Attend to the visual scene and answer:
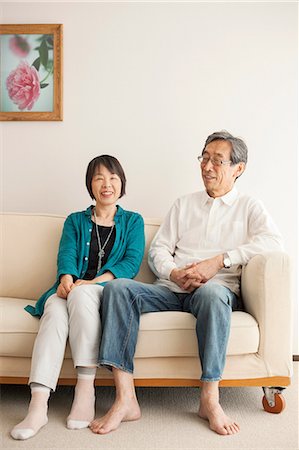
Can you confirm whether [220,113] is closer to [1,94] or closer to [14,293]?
[1,94]

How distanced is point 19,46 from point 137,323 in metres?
1.90

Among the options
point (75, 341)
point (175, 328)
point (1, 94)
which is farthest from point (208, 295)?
point (1, 94)

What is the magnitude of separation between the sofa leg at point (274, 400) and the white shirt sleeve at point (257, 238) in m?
0.54

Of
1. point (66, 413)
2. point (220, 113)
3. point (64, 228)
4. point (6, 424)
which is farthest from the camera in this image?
point (220, 113)

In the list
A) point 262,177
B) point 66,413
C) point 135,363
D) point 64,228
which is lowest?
point 66,413

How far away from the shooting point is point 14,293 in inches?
115

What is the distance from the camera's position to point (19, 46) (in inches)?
133

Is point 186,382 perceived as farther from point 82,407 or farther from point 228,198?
point 228,198

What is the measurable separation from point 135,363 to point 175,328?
0.69 feet

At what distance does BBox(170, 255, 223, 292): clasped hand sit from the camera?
8.18 ft

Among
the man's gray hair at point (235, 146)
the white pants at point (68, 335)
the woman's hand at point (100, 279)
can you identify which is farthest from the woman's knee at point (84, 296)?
the man's gray hair at point (235, 146)

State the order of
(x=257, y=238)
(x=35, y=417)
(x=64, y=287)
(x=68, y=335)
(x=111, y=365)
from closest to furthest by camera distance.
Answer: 1. (x=35, y=417)
2. (x=111, y=365)
3. (x=68, y=335)
4. (x=64, y=287)
5. (x=257, y=238)

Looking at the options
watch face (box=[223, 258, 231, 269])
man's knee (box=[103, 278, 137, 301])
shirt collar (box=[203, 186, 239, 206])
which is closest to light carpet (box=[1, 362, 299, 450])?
man's knee (box=[103, 278, 137, 301])

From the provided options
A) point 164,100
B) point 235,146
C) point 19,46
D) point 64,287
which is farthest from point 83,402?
point 19,46
